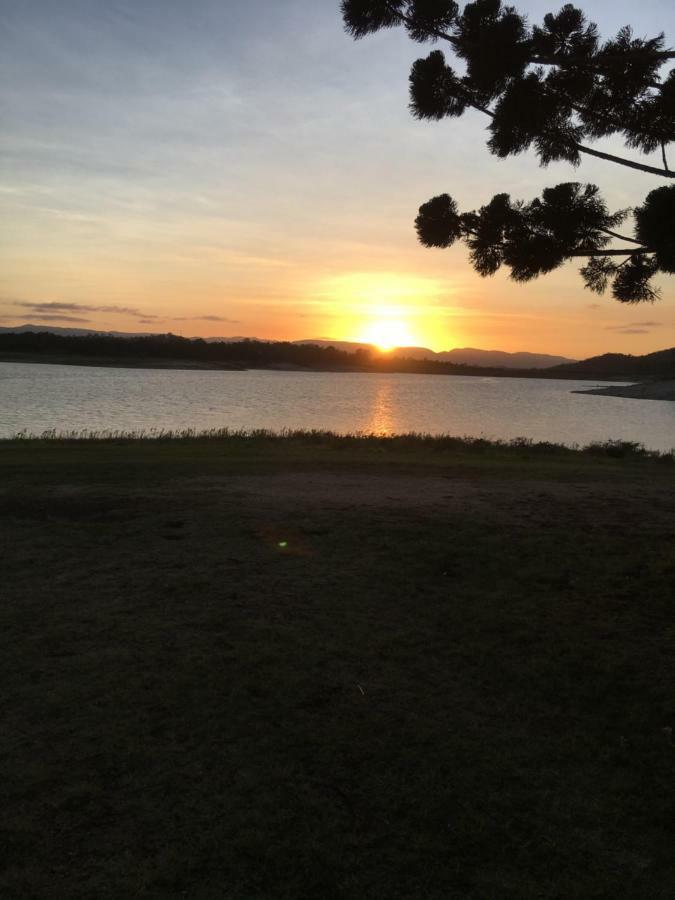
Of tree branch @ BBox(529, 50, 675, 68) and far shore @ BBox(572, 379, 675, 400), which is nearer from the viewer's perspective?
tree branch @ BBox(529, 50, 675, 68)

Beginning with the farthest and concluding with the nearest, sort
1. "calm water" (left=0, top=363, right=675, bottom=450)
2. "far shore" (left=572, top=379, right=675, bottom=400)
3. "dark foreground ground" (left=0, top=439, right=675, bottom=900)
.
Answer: "far shore" (left=572, top=379, right=675, bottom=400) < "calm water" (left=0, top=363, right=675, bottom=450) < "dark foreground ground" (left=0, top=439, right=675, bottom=900)

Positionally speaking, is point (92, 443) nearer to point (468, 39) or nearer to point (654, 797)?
point (468, 39)

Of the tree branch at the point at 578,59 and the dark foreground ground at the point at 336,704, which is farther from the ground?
the tree branch at the point at 578,59

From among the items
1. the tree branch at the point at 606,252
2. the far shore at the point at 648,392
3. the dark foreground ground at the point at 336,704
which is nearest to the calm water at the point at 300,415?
the far shore at the point at 648,392

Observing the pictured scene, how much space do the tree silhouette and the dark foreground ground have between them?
3.28 metres

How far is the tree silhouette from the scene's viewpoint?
24.0 feet

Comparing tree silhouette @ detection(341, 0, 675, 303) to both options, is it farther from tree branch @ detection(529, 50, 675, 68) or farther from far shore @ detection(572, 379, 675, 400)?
far shore @ detection(572, 379, 675, 400)

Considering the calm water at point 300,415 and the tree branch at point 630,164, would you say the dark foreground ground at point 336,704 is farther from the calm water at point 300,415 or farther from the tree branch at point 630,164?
the calm water at point 300,415

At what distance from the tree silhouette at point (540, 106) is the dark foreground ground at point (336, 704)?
3.28 metres

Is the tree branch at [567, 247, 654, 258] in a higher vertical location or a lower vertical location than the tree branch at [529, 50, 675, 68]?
lower

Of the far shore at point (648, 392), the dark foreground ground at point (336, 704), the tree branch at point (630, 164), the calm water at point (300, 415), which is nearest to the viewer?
the dark foreground ground at point (336, 704)

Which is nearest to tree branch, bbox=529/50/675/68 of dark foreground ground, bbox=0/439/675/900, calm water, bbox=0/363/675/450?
dark foreground ground, bbox=0/439/675/900

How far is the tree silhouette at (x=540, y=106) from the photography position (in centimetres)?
730

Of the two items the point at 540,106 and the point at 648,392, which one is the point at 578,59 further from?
the point at 648,392
